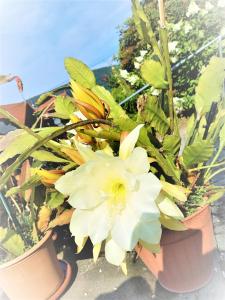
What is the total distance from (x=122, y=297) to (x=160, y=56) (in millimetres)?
685

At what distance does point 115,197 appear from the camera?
0.47m

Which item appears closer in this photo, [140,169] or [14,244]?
[140,169]

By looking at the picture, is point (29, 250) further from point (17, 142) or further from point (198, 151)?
point (198, 151)

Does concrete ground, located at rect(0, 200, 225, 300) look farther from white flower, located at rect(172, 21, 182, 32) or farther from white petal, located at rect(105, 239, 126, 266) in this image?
white flower, located at rect(172, 21, 182, 32)

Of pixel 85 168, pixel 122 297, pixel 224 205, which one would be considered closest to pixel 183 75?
pixel 224 205

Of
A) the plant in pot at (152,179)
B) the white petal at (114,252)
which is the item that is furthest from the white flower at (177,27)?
the white petal at (114,252)

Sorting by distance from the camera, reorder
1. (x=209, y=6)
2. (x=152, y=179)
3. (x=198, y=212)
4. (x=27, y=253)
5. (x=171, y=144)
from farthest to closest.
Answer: (x=209, y=6) → (x=27, y=253) → (x=198, y=212) → (x=171, y=144) → (x=152, y=179)

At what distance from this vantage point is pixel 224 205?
4.16 feet

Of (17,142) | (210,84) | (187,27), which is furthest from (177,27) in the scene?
(17,142)

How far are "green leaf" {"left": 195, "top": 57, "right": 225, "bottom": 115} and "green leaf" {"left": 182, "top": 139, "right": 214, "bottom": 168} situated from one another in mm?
147

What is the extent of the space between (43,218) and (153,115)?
50 centimetres

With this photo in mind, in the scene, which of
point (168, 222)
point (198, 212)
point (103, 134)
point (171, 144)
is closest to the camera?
point (168, 222)

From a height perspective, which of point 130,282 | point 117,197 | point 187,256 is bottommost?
point 130,282

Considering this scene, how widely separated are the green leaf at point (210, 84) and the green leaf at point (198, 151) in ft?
0.48
